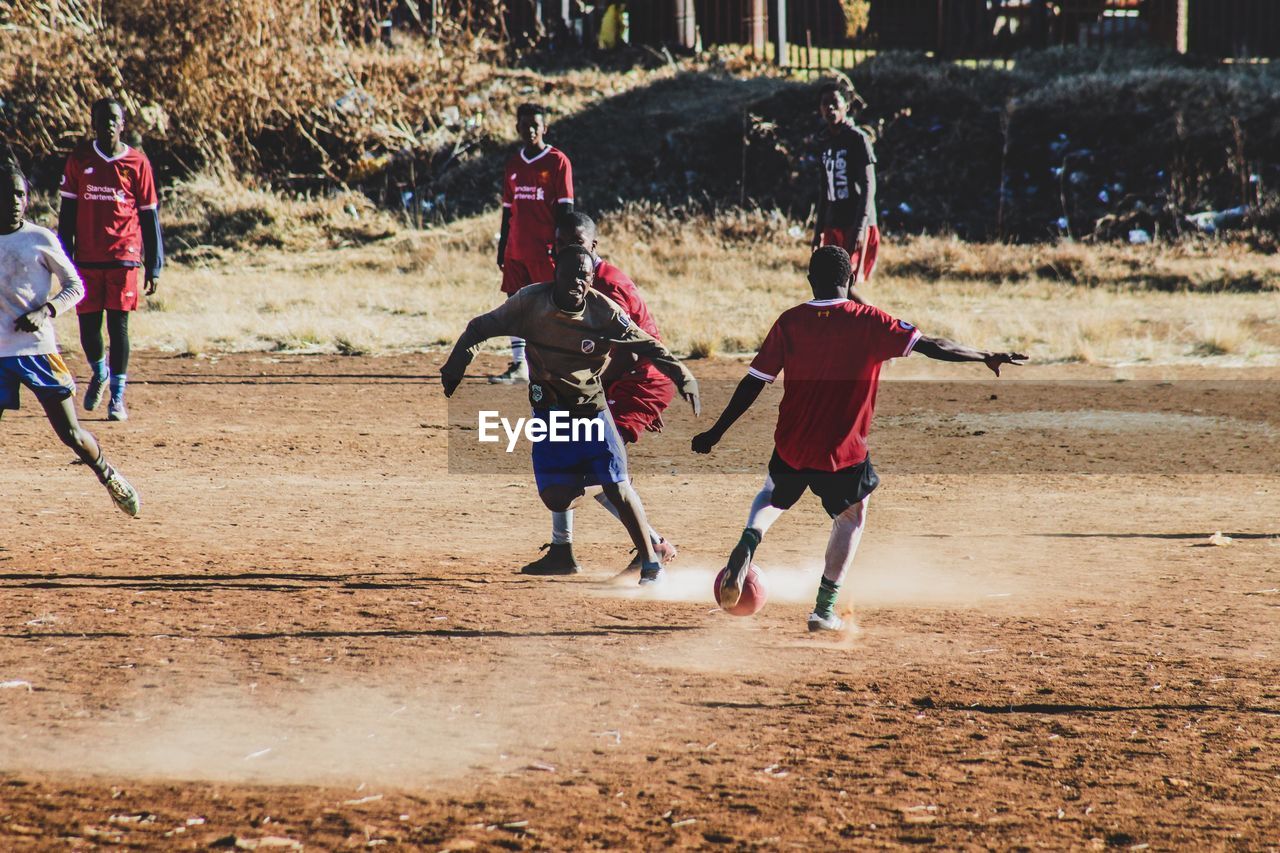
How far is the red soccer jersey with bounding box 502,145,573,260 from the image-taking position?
1109cm

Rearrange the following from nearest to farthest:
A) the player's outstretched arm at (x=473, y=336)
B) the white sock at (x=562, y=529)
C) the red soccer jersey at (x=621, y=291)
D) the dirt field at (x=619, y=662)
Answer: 1. the dirt field at (x=619, y=662)
2. the player's outstretched arm at (x=473, y=336)
3. the red soccer jersey at (x=621, y=291)
4. the white sock at (x=562, y=529)

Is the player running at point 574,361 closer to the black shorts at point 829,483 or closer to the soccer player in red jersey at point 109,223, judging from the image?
the black shorts at point 829,483

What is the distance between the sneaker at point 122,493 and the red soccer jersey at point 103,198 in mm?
3288

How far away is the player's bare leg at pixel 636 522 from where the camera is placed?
639 cm

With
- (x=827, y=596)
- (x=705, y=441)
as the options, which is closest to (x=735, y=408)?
(x=705, y=441)

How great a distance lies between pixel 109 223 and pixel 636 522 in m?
5.44

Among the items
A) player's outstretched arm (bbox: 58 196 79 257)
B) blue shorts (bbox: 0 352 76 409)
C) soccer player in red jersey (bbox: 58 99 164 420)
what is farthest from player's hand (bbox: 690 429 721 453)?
player's outstretched arm (bbox: 58 196 79 257)

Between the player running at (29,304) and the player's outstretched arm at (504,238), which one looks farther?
the player's outstretched arm at (504,238)

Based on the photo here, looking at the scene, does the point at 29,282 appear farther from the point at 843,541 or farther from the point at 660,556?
the point at 843,541

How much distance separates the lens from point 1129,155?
2291cm

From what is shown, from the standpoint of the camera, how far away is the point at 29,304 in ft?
22.7

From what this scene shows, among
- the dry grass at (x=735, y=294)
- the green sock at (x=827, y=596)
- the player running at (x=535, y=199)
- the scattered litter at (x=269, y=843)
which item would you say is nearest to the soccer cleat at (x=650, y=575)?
the green sock at (x=827, y=596)

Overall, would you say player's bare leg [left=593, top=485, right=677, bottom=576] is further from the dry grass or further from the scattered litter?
the dry grass

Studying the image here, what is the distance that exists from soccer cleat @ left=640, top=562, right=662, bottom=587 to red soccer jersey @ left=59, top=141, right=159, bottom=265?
543 centimetres
